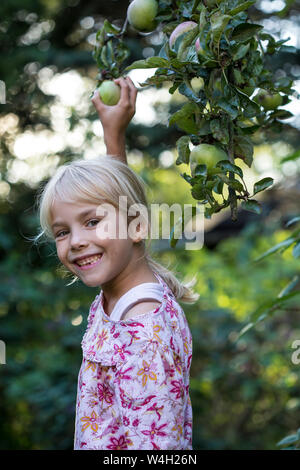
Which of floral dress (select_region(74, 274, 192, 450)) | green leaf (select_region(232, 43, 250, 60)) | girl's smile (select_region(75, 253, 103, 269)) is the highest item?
green leaf (select_region(232, 43, 250, 60))

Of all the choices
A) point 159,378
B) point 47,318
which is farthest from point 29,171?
point 159,378

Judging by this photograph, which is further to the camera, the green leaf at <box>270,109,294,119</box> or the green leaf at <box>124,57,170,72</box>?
the green leaf at <box>270,109,294,119</box>

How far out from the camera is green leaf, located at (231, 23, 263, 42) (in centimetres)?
82

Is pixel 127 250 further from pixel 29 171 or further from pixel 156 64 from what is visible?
pixel 29 171

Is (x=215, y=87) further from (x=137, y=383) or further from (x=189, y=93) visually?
(x=137, y=383)

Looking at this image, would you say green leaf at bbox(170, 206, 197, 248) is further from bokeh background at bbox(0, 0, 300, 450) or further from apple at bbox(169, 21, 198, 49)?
bokeh background at bbox(0, 0, 300, 450)

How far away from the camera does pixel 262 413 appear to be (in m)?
3.59

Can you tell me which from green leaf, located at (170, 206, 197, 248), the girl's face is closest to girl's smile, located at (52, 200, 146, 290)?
the girl's face

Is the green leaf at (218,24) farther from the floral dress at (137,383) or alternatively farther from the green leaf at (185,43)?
the floral dress at (137,383)

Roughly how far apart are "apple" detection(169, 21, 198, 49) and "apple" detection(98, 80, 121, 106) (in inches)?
8.8

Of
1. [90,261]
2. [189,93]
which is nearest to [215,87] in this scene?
[189,93]

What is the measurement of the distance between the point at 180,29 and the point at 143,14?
0.42 ft

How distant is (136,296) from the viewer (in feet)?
3.44

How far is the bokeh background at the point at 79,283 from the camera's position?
106 inches
